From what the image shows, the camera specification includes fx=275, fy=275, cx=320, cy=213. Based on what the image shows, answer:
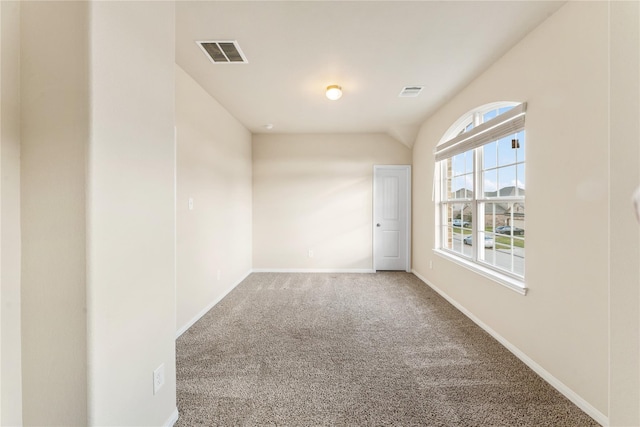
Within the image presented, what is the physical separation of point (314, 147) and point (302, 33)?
2.93 metres

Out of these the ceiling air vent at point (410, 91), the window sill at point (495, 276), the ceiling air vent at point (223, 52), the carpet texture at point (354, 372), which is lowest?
the carpet texture at point (354, 372)

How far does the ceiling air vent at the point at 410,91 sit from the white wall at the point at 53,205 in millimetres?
2844

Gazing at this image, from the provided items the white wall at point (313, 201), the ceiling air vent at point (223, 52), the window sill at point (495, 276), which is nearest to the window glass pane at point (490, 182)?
the window sill at point (495, 276)

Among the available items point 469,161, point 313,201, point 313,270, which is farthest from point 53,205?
point 313,270

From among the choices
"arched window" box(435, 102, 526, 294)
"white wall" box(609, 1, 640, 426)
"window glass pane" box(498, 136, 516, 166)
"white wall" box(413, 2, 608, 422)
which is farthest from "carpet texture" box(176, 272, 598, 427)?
"window glass pane" box(498, 136, 516, 166)

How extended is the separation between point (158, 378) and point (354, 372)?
4.16ft

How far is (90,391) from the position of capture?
1.02m

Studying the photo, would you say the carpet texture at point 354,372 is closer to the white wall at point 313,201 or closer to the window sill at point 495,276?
the window sill at point 495,276

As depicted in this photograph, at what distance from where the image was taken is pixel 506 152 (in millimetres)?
2529

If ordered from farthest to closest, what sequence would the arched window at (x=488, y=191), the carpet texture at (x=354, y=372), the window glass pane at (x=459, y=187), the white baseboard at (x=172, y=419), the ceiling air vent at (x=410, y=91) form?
1. the window glass pane at (x=459, y=187)
2. the ceiling air vent at (x=410, y=91)
3. the arched window at (x=488, y=191)
4. the carpet texture at (x=354, y=372)
5. the white baseboard at (x=172, y=419)

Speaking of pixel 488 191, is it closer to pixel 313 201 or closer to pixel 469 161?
pixel 469 161

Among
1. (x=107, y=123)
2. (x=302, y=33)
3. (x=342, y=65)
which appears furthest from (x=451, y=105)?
(x=107, y=123)

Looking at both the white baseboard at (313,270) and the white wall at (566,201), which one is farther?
the white baseboard at (313,270)

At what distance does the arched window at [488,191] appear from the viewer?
236 centimetres
